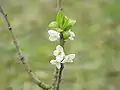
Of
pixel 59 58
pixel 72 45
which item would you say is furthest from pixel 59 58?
pixel 72 45

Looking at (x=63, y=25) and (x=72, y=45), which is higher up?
(x=72, y=45)

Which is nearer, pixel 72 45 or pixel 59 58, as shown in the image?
pixel 59 58

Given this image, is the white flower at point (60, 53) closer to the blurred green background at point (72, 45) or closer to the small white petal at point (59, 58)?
the small white petal at point (59, 58)

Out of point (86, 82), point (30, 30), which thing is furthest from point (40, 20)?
point (86, 82)

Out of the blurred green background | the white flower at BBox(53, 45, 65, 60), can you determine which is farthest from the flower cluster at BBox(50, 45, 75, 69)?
the blurred green background

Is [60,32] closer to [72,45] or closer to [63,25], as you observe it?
[63,25]

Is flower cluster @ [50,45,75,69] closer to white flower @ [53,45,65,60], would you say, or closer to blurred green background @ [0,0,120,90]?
white flower @ [53,45,65,60]

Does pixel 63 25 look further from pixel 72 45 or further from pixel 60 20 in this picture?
pixel 72 45

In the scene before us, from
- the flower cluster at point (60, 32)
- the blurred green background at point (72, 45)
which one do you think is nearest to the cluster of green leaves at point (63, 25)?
the flower cluster at point (60, 32)
